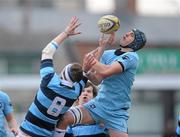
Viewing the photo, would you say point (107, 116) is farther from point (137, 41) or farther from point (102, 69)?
point (137, 41)

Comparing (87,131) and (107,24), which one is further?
(87,131)

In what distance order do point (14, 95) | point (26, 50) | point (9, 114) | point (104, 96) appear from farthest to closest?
point (26, 50)
point (14, 95)
point (9, 114)
point (104, 96)

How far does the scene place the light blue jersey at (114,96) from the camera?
10070 mm

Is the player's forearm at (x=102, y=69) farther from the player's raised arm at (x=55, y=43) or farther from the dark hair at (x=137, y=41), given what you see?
the dark hair at (x=137, y=41)

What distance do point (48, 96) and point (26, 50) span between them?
74.3ft

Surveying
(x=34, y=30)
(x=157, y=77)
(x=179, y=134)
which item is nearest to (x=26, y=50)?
(x=34, y=30)

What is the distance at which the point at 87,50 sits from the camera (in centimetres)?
3195

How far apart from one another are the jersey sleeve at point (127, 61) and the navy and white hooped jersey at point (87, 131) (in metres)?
1.19

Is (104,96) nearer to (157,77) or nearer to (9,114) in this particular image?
(9,114)

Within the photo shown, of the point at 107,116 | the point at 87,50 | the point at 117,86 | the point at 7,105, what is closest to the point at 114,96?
the point at 117,86

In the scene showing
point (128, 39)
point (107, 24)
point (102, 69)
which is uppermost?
point (107, 24)

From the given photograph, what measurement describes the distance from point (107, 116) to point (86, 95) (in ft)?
3.13

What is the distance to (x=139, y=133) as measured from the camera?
30969 millimetres

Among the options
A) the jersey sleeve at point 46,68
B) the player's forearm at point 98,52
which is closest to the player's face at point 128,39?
the player's forearm at point 98,52
